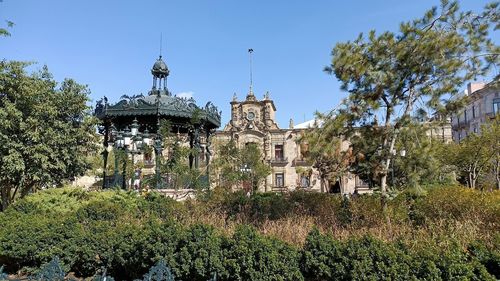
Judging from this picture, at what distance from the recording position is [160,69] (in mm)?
12719

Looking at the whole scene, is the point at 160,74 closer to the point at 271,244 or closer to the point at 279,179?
the point at 271,244

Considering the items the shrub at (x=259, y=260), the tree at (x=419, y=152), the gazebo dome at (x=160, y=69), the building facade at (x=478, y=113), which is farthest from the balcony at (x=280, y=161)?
the shrub at (x=259, y=260)

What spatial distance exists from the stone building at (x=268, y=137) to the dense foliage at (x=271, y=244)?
1268 inches

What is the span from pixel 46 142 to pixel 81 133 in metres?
1.44

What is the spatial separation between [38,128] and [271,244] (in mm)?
13547

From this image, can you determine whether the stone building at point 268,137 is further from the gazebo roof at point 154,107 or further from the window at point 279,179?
the gazebo roof at point 154,107

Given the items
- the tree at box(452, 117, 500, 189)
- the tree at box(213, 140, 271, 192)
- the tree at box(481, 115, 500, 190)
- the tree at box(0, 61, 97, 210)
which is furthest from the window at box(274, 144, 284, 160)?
the tree at box(0, 61, 97, 210)

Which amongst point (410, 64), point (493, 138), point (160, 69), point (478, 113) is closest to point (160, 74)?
point (160, 69)

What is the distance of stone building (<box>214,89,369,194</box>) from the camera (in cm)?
4106

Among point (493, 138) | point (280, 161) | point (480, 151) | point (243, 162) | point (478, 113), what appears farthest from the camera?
point (280, 161)

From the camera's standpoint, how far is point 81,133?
1623 cm

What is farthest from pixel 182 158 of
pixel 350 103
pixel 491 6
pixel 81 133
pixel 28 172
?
pixel 491 6

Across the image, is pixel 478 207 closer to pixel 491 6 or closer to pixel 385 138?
pixel 385 138

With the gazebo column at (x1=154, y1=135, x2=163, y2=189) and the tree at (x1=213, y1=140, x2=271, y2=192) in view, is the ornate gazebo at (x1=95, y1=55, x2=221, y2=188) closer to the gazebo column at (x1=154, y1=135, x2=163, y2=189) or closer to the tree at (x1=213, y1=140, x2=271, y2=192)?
the gazebo column at (x1=154, y1=135, x2=163, y2=189)
